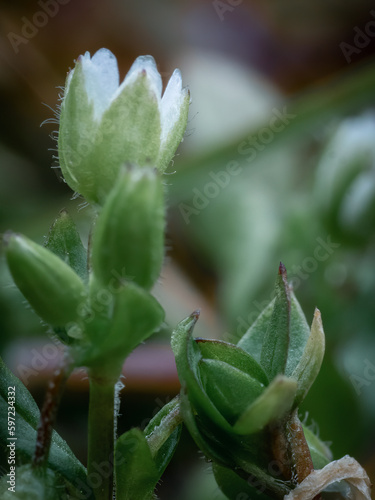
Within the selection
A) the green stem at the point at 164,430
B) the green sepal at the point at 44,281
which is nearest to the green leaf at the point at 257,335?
the green stem at the point at 164,430

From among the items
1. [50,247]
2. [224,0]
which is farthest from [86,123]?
[224,0]

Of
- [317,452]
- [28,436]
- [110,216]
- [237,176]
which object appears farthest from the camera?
[237,176]

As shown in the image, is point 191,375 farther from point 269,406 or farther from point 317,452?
point 317,452

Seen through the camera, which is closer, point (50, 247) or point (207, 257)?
point (50, 247)

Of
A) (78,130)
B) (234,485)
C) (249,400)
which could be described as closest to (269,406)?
(249,400)

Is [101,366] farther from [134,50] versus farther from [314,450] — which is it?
[134,50]

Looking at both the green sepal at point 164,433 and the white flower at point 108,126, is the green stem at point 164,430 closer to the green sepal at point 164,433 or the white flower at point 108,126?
the green sepal at point 164,433

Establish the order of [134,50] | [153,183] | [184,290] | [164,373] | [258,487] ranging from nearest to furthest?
[153,183]
[258,487]
[164,373]
[184,290]
[134,50]
